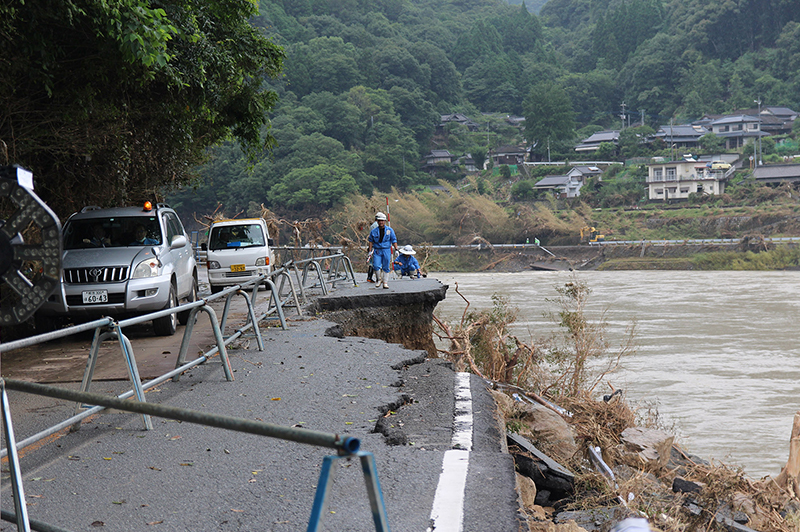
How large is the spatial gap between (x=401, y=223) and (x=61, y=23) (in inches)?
2429

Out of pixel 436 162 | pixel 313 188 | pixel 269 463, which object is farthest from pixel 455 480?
pixel 436 162

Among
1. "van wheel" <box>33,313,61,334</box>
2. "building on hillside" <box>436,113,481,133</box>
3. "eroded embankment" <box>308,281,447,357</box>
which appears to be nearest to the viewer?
"van wheel" <box>33,313,61,334</box>

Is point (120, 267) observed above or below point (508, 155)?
below

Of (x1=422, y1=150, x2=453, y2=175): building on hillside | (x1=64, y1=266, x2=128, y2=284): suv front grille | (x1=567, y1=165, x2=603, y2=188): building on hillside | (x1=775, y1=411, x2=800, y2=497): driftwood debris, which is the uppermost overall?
(x1=422, y1=150, x2=453, y2=175): building on hillside

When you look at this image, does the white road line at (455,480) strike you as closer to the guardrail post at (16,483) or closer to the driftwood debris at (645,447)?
the guardrail post at (16,483)

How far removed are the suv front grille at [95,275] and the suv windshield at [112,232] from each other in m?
0.69

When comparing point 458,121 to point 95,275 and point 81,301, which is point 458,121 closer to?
point 95,275

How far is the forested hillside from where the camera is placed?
71562 mm

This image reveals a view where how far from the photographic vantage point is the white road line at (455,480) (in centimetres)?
383

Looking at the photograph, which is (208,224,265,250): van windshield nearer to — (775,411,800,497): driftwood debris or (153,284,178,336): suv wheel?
(153,284,178,336): suv wheel

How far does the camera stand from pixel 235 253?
1666cm

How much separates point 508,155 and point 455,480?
282 feet

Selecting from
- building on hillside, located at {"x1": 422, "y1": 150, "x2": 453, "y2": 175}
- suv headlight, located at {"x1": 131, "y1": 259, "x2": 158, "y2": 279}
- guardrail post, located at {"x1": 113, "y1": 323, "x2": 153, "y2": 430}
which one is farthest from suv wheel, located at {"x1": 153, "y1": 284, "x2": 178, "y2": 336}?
building on hillside, located at {"x1": 422, "y1": 150, "x2": 453, "y2": 175}

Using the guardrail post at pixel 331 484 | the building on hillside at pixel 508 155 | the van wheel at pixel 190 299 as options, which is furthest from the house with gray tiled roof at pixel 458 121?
the guardrail post at pixel 331 484
